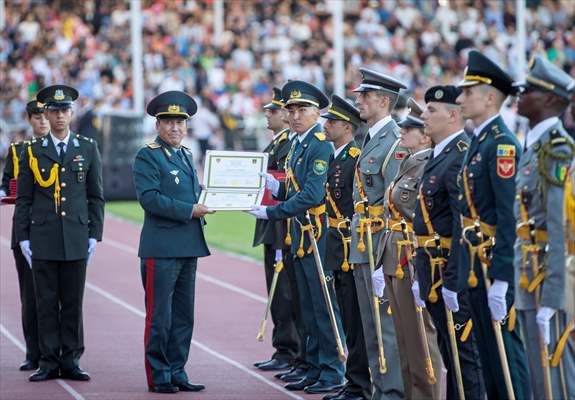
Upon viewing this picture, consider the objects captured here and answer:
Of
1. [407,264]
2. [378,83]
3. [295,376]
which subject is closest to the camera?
[407,264]

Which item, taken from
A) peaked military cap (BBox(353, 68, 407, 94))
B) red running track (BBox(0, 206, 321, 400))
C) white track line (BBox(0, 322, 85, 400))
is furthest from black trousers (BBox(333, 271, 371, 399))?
white track line (BBox(0, 322, 85, 400))

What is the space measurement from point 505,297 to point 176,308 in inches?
146

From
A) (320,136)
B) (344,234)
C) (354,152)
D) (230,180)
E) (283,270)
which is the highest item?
(320,136)

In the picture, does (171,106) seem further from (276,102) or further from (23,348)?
(23,348)

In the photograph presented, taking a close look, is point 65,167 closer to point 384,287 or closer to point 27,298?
point 27,298

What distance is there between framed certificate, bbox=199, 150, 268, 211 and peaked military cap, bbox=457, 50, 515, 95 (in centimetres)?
299

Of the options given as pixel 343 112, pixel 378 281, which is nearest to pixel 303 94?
pixel 343 112

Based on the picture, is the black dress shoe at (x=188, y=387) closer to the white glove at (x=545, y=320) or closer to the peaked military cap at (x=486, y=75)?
the peaked military cap at (x=486, y=75)

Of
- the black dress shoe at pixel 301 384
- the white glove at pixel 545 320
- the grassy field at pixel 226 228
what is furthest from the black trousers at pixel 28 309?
the grassy field at pixel 226 228

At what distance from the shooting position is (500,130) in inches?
293

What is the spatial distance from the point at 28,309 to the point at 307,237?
8.29ft

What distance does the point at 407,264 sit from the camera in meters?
8.63

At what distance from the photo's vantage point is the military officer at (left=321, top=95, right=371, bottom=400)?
31.6 feet

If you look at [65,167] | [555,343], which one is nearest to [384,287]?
[555,343]
